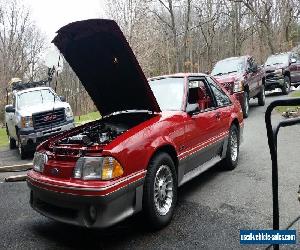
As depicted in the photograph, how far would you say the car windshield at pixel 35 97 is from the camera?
448 inches

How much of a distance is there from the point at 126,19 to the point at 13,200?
2449 centimetres

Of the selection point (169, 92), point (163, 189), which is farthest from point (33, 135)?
point (163, 189)

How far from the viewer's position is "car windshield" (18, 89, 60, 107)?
448 inches

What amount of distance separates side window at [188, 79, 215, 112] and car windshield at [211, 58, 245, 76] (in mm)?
6943

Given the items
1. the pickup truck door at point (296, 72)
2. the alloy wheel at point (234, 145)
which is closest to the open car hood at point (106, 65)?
the alloy wheel at point (234, 145)

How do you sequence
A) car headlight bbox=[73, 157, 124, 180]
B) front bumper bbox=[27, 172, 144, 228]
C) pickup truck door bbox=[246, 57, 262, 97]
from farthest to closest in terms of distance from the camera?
pickup truck door bbox=[246, 57, 262, 97]
car headlight bbox=[73, 157, 124, 180]
front bumper bbox=[27, 172, 144, 228]

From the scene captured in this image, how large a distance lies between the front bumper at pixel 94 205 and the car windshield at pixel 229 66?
9.58 m

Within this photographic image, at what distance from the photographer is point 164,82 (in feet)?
19.2

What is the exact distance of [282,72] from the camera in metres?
16.8

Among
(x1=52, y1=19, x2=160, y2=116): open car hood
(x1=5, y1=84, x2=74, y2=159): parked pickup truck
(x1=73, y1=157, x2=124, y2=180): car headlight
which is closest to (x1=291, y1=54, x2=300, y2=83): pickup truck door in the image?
(x1=5, y1=84, x2=74, y2=159): parked pickup truck

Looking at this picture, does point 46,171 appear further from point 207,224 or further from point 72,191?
point 207,224

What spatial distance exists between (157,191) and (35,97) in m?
8.34

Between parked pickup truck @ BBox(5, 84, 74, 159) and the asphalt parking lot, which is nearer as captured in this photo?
the asphalt parking lot

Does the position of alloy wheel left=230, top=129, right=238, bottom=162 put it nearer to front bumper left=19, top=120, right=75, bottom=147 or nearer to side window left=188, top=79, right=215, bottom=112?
side window left=188, top=79, right=215, bottom=112
